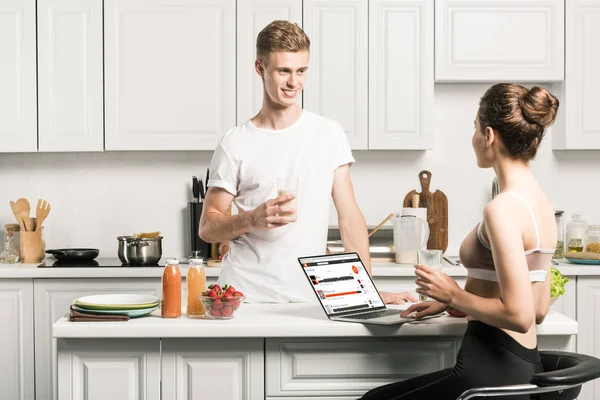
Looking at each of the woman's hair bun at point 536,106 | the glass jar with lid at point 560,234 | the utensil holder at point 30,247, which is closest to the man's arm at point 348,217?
the woman's hair bun at point 536,106

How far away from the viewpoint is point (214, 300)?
2.26 m

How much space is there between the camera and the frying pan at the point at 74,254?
13.2ft

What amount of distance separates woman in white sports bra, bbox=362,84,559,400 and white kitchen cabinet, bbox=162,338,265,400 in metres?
0.37

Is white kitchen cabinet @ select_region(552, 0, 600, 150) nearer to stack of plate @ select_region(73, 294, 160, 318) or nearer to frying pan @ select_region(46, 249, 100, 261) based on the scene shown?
frying pan @ select_region(46, 249, 100, 261)

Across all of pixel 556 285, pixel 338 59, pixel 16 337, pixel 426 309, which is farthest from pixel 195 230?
pixel 556 285

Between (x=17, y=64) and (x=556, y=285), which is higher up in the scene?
(x=17, y=64)

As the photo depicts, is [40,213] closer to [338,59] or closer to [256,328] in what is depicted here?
[338,59]

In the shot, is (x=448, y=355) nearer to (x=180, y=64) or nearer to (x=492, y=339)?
(x=492, y=339)

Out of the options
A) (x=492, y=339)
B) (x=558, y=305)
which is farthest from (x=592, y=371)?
(x=558, y=305)

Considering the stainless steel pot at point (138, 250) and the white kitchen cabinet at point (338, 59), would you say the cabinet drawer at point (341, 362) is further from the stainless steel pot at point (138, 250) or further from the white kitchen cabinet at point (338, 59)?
the white kitchen cabinet at point (338, 59)

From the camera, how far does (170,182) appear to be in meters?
4.51

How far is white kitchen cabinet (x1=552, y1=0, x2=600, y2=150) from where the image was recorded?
4.16 metres

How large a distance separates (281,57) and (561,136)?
85.5 inches

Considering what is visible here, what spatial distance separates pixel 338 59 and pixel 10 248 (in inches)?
75.6
